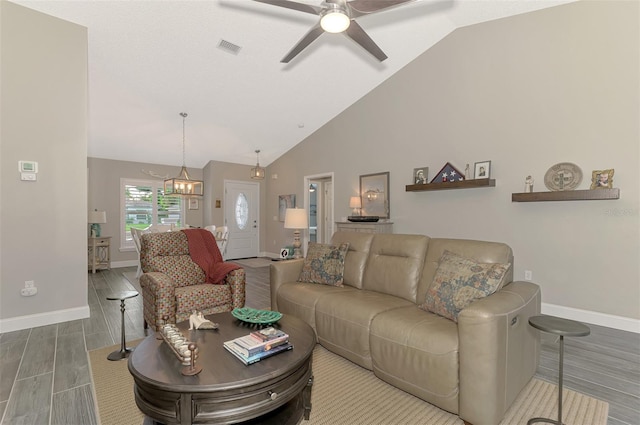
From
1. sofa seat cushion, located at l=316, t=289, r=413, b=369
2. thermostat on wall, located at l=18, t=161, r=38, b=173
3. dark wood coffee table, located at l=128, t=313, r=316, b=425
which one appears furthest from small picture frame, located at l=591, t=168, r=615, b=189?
thermostat on wall, located at l=18, t=161, r=38, b=173

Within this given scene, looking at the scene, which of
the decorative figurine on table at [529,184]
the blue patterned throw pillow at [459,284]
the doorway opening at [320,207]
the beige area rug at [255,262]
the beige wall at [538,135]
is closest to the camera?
the blue patterned throw pillow at [459,284]

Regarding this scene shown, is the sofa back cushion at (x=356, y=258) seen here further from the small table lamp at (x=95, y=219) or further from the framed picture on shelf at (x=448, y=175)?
the small table lamp at (x=95, y=219)

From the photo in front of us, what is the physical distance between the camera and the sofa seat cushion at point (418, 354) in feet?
5.77

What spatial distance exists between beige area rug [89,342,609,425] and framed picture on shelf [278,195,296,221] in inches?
216

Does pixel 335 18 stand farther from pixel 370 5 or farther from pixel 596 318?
pixel 596 318

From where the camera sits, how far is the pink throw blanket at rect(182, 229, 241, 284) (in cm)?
319

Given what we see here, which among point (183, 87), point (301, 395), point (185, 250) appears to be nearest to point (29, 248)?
point (185, 250)

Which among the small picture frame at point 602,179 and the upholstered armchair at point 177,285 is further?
the small picture frame at point 602,179

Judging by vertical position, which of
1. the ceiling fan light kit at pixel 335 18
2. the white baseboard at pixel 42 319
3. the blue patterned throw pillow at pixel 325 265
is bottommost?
the white baseboard at pixel 42 319

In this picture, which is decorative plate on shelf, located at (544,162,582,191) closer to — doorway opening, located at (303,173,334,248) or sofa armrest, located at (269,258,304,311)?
sofa armrest, located at (269,258,304,311)

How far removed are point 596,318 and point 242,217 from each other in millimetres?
7194

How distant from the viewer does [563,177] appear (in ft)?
11.6

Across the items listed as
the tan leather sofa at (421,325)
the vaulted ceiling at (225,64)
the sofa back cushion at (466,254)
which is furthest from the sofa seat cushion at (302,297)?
→ the vaulted ceiling at (225,64)

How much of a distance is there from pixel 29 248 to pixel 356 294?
3.42 m
